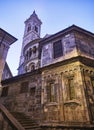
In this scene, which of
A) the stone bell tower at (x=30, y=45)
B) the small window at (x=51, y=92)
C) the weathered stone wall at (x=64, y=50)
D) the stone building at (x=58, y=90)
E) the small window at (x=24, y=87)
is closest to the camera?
the stone building at (x=58, y=90)

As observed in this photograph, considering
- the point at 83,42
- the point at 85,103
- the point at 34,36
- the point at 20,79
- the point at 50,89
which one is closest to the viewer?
the point at 85,103

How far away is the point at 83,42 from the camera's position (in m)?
12.8

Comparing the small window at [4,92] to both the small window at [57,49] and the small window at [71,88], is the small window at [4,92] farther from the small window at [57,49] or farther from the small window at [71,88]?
the small window at [71,88]

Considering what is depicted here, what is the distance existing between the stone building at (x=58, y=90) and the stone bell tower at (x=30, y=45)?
9.46m

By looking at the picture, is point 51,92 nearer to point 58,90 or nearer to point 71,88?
point 58,90

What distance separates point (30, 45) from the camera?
25.5m

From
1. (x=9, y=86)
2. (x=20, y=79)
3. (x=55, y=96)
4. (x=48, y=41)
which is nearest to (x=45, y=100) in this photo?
(x=55, y=96)

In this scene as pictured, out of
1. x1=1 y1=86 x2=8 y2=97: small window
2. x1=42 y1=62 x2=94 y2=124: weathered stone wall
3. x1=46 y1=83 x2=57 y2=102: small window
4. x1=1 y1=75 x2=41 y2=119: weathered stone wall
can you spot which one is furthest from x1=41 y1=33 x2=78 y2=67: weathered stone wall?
x1=1 y1=86 x2=8 y2=97: small window

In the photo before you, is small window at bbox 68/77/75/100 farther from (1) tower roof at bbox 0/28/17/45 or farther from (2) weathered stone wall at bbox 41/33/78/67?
(1) tower roof at bbox 0/28/17/45

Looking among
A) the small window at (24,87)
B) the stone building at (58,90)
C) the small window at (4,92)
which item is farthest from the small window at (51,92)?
the small window at (4,92)

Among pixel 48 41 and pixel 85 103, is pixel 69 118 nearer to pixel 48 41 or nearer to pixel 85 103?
pixel 85 103

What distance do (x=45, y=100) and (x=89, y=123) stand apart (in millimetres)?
4159

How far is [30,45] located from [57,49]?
1340 cm

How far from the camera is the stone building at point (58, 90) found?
866cm
